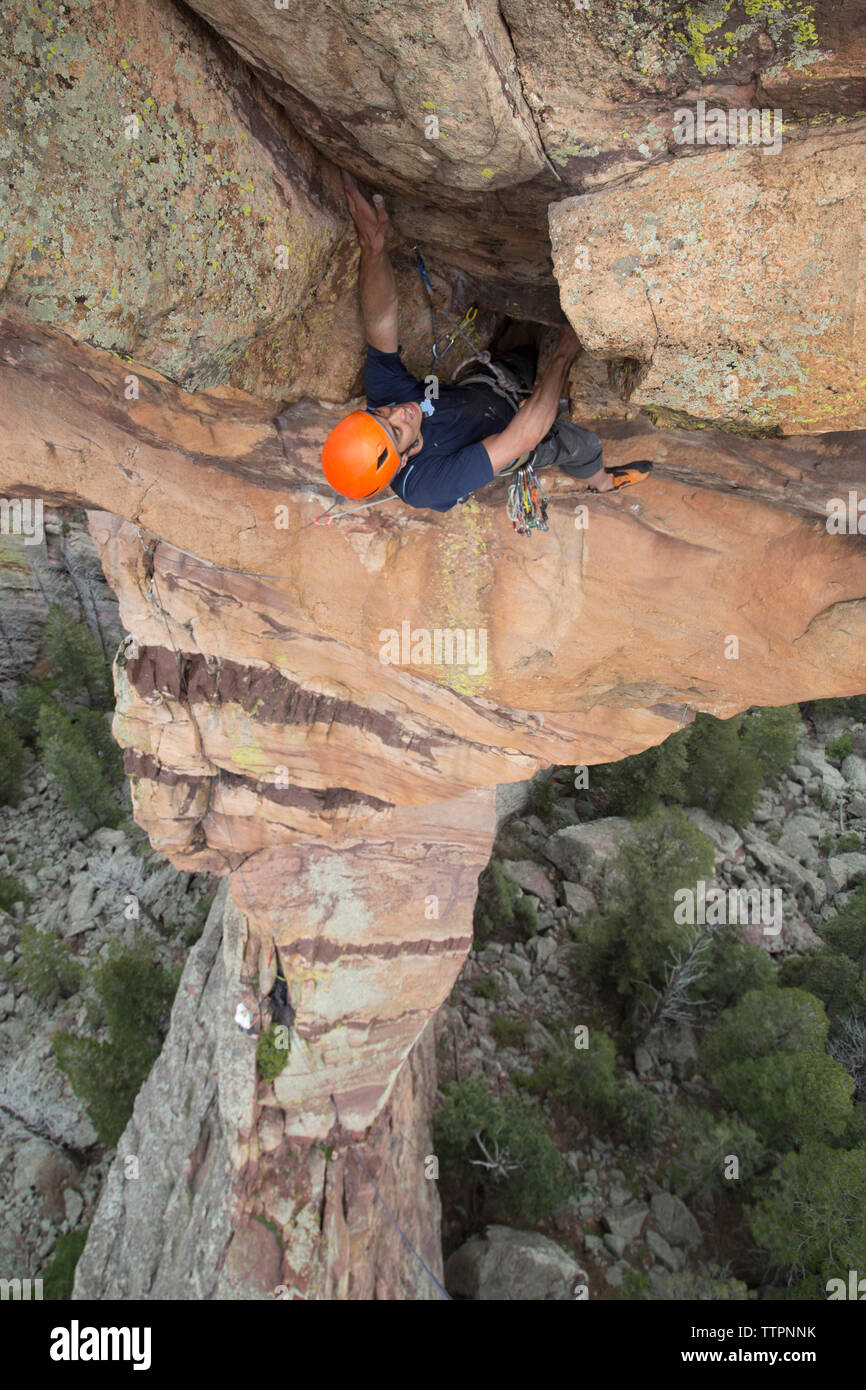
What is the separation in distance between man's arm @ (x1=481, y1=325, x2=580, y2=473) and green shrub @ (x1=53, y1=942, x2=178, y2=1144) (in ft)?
38.7

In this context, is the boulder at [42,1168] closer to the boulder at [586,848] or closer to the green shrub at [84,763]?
the green shrub at [84,763]

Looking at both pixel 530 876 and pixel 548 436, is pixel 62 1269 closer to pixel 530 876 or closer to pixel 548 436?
pixel 530 876

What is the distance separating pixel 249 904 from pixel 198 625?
368 centimetres

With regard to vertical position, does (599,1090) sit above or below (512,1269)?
above

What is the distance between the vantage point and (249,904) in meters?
8.30

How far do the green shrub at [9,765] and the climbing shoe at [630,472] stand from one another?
683 inches

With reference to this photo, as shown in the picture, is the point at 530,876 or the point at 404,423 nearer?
the point at 404,423

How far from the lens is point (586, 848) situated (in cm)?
1605

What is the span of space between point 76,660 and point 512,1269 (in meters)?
16.3

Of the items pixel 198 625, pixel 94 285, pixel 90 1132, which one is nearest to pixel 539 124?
pixel 94 285

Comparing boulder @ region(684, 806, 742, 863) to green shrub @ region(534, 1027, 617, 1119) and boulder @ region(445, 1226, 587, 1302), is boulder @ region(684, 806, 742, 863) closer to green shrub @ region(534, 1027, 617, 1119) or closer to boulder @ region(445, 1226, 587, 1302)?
green shrub @ region(534, 1027, 617, 1119)

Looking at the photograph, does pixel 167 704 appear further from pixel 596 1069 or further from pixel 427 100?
pixel 596 1069

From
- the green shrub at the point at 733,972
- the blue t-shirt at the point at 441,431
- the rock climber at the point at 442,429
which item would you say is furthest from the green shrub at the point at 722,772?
the blue t-shirt at the point at 441,431

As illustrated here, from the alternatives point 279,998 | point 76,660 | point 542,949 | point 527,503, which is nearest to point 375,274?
point 527,503
